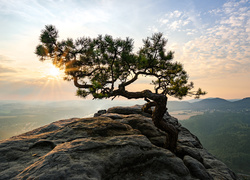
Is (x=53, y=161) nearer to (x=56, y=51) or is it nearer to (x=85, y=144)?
(x=85, y=144)

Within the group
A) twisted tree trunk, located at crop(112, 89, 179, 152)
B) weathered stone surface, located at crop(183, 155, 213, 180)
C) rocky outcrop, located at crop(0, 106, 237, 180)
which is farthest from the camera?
twisted tree trunk, located at crop(112, 89, 179, 152)

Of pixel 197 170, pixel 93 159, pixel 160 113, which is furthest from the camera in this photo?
pixel 160 113

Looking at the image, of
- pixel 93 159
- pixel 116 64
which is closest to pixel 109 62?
pixel 116 64

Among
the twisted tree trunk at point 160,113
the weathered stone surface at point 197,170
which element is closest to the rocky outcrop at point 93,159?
the weathered stone surface at point 197,170

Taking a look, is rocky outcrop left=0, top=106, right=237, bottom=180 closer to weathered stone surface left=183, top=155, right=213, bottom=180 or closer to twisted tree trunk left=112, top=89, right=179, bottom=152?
weathered stone surface left=183, top=155, right=213, bottom=180

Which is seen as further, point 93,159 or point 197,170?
point 197,170

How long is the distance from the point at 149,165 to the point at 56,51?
44.7ft

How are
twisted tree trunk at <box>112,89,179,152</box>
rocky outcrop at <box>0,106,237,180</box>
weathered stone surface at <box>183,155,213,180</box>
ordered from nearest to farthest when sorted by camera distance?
rocky outcrop at <box>0,106,237,180</box> → weathered stone surface at <box>183,155,213,180</box> → twisted tree trunk at <box>112,89,179,152</box>

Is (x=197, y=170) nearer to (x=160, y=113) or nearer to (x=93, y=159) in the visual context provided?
(x=160, y=113)

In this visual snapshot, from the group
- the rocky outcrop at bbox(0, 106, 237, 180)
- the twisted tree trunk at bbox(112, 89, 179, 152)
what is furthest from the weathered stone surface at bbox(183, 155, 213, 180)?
the twisted tree trunk at bbox(112, 89, 179, 152)

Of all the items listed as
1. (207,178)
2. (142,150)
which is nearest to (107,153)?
(142,150)

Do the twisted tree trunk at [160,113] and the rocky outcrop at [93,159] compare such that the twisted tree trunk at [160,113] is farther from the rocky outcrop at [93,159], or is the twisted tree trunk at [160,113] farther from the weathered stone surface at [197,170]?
the weathered stone surface at [197,170]

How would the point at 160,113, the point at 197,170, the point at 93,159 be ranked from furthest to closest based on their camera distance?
the point at 160,113 → the point at 197,170 → the point at 93,159

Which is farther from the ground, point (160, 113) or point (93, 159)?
point (160, 113)
